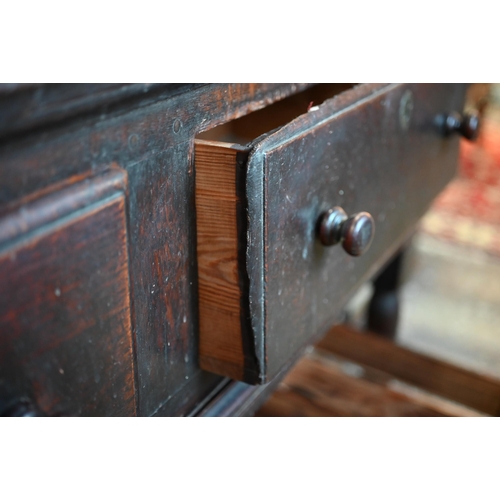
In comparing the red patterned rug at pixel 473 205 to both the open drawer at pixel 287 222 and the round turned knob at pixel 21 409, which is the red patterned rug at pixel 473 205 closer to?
the open drawer at pixel 287 222

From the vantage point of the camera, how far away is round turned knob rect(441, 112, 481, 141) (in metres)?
0.92

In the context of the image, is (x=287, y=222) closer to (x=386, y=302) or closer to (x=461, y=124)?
(x=461, y=124)

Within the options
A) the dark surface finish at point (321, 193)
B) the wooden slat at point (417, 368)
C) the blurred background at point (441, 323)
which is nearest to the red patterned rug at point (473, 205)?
the blurred background at point (441, 323)

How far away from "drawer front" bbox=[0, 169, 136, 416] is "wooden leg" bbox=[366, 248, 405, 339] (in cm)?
109

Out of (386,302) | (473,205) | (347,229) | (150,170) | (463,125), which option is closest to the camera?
(150,170)

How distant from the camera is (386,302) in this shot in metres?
1.55

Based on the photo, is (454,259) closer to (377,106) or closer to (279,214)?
(377,106)

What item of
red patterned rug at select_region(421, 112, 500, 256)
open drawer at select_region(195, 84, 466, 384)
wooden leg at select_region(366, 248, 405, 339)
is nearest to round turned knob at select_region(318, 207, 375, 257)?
open drawer at select_region(195, 84, 466, 384)

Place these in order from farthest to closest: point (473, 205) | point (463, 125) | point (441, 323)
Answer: point (473, 205) → point (441, 323) → point (463, 125)

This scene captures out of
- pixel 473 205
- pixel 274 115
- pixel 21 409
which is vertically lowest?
pixel 473 205

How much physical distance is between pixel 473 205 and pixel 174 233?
226cm

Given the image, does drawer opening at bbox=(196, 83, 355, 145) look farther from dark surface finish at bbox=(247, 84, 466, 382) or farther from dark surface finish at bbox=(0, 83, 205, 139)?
dark surface finish at bbox=(0, 83, 205, 139)

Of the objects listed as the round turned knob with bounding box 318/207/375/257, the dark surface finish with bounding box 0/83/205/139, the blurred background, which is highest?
the dark surface finish with bounding box 0/83/205/139

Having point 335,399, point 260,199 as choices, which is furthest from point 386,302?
point 260,199
